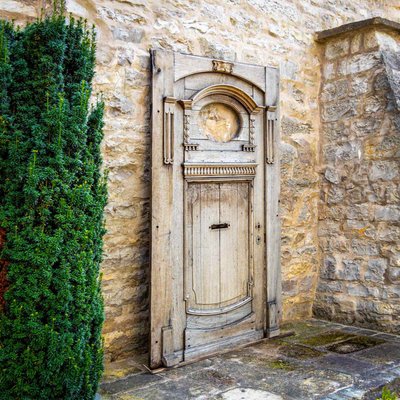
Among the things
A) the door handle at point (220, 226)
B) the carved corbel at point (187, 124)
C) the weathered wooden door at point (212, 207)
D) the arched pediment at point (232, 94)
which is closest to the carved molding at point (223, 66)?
the weathered wooden door at point (212, 207)

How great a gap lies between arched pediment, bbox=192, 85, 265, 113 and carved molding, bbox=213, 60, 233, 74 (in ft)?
0.41

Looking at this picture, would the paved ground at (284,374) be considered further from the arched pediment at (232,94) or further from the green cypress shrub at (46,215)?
the arched pediment at (232,94)

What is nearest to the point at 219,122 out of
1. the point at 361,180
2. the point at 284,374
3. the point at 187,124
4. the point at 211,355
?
the point at 187,124

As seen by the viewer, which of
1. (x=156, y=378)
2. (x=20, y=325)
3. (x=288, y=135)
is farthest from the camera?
(x=288, y=135)

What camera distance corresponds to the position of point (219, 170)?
397cm

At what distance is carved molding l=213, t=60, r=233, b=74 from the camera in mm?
3926

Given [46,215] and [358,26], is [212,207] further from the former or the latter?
[358,26]

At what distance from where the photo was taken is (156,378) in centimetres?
340

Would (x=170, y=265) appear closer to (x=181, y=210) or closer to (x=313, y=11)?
(x=181, y=210)

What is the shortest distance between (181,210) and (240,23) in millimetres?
1755

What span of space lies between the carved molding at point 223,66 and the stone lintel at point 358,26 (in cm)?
136

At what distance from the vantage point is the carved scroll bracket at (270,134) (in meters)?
4.29

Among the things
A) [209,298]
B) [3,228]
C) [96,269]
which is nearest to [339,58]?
[209,298]

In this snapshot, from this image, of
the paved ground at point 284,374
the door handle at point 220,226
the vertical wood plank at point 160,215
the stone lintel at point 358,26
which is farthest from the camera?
the stone lintel at point 358,26
